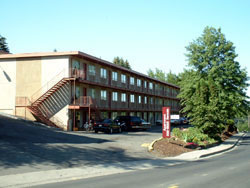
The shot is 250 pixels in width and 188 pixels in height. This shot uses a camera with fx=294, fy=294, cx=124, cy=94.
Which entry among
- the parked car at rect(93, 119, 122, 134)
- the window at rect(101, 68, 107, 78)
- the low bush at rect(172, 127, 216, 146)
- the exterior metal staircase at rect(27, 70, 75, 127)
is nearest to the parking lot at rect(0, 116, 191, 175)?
the low bush at rect(172, 127, 216, 146)

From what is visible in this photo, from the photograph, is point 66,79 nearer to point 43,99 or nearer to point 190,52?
point 43,99

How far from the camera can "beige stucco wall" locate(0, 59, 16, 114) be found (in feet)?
113

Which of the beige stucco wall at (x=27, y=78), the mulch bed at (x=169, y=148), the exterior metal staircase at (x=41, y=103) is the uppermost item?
the beige stucco wall at (x=27, y=78)

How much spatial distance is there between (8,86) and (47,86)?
5454 millimetres

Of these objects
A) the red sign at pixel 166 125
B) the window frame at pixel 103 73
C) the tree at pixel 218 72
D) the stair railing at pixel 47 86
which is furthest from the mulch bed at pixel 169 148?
the window frame at pixel 103 73

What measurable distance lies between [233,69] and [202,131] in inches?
488

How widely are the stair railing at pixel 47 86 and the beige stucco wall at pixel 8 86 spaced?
10.5 ft

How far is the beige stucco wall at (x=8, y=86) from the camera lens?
3459 cm

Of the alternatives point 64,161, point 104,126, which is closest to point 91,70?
point 104,126

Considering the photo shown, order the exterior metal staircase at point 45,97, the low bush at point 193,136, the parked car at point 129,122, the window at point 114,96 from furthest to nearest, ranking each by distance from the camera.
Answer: the window at point 114,96
the parked car at point 129,122
the exterior metal staircase at point 45,97
the low bush at point 193,136

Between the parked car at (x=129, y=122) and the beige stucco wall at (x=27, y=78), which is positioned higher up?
the beige stucco wall at (x=27, y=78)

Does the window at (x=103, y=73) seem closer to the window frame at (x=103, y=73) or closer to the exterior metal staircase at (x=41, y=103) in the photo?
the window frame at (x=103, y=73)

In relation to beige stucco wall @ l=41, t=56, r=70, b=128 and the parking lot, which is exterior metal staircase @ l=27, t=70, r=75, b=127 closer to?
beige stucco wall @ l=41, t=56, r=70, b=128

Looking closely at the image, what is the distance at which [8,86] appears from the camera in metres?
35.0
